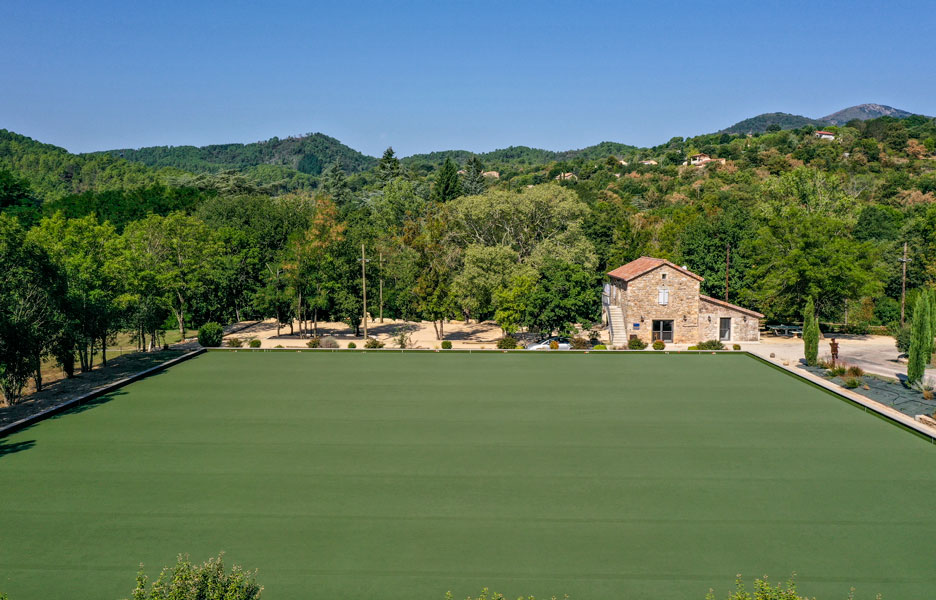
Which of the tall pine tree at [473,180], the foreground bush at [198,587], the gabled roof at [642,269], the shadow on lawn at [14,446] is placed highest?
the tall pine tree at [473,180]

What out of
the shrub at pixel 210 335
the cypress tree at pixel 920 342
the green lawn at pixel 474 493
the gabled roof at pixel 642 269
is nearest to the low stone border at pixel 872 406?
the green lawn at pixel 474 493

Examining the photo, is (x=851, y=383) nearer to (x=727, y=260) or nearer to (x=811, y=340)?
(x=811, y=340)

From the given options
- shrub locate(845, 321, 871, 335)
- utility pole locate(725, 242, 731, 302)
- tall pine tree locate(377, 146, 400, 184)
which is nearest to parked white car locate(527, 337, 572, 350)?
utility pole locate(725, 242, 731, 302)

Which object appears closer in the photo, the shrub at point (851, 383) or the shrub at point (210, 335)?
the shrub at point (851, 383)

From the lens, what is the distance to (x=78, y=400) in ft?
86.4

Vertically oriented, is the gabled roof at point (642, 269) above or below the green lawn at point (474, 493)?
above

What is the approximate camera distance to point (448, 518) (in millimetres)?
15133

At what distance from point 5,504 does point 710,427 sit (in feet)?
74.4

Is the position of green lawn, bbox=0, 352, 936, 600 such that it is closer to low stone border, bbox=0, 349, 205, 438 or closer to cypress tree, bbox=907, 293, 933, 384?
low stone border, bbox=0, 349, 205, 438

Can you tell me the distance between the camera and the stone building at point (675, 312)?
139 ft

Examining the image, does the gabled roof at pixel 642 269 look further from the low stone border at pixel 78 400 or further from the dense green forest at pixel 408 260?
the low stone border at pixel 78 400

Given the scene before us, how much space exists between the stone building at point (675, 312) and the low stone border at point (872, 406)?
977cm

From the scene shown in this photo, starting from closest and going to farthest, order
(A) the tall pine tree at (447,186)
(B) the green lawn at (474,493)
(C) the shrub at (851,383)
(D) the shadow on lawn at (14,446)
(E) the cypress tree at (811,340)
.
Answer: (B) the green lawn at (474,493) → (D) the shadow on lawn at (14,446) → (C) the shrub at (851,383) → (E) the cypress tree at (811,340) → (A) the tall pine tree at (447,186)

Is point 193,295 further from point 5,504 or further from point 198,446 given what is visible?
point 5,504
